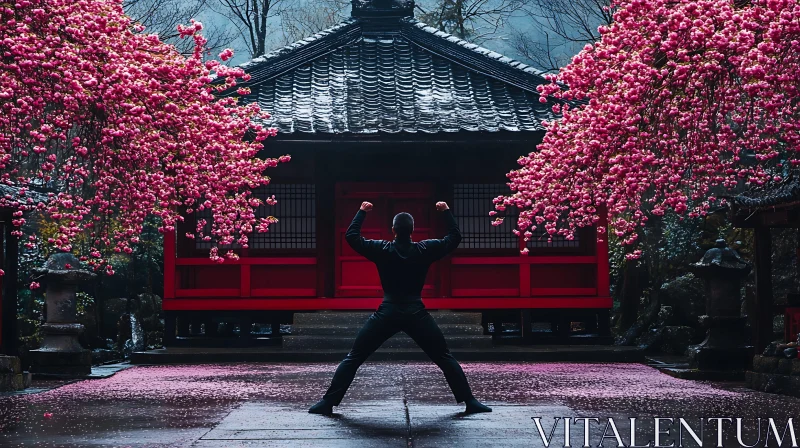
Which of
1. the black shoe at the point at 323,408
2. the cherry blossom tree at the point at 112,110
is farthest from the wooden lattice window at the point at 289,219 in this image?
the black shoe at the point at 323,408

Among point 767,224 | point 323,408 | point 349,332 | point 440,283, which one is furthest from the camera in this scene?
point 440,283

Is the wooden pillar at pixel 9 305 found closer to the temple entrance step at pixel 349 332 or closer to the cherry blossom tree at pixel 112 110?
the cherry blossom tree at pixel 112 110

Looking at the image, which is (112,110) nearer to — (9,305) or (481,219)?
(9,305)

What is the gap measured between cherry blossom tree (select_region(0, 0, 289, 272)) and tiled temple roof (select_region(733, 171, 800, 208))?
6.27 metres

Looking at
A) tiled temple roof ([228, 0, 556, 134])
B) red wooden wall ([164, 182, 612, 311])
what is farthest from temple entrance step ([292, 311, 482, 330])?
tiled temple roof ([228, 0, 556, 134])

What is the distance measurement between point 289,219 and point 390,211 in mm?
1982

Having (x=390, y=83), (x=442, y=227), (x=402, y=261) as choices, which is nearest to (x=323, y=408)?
(x=402, y=261)

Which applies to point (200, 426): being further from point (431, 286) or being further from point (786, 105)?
point (431, 286)

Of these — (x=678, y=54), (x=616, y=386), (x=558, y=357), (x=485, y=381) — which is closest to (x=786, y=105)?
(x=678, y=54)

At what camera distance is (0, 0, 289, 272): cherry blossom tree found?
741 centimetres

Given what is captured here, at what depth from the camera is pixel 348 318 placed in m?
17.6

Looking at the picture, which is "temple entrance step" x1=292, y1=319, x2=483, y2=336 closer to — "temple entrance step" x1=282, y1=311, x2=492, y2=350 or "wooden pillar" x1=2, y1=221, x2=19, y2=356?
"temple entrance step" x1=282, y1=311, x2=492, y2=350

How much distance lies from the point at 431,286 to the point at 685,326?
5.57 meters

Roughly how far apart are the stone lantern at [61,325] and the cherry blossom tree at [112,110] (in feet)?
9.26
